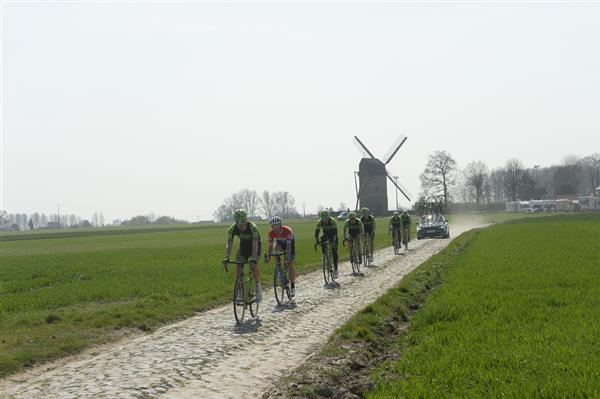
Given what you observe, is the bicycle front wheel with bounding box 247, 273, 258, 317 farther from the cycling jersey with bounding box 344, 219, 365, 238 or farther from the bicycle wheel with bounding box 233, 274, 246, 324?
the cycling jersey with bounding box 344, 219, 365, 238

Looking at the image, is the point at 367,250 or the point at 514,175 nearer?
the point at 367,250

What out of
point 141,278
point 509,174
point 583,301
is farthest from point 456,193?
point 583,301

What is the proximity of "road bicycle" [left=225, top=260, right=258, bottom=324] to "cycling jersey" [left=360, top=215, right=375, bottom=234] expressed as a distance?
40.3 feet

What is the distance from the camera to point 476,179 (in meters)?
142

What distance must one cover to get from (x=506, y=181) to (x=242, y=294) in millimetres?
159418

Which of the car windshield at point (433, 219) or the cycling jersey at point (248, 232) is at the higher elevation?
the cycling jersey at point (248, 232)

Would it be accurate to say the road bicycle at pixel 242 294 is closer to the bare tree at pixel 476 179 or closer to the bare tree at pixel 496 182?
the bare tree at pixel 476 179

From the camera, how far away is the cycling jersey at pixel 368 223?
984 inches

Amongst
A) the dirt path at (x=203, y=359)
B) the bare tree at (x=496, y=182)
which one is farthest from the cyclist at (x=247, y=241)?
the bare tree at (x=496, y=182)

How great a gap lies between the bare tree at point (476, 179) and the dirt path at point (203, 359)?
133m

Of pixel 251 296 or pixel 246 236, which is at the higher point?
pixel 246 236

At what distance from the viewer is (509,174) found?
15838 centimetres

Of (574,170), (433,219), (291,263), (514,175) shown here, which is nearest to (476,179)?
(514,175)

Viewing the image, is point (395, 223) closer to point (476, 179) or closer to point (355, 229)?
point (355, 229)
